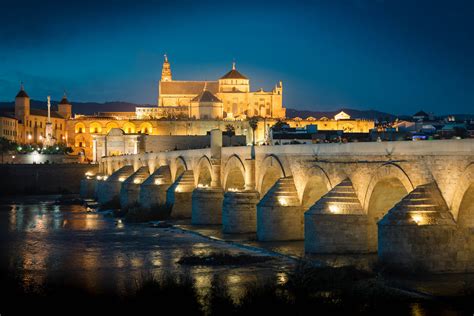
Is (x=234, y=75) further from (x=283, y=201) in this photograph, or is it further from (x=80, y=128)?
(x=283, y=201)

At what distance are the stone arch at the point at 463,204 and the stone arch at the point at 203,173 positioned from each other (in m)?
21.2

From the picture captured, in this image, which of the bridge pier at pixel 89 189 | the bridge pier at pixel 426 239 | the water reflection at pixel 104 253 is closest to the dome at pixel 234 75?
the bridge pier at pixel 89 189

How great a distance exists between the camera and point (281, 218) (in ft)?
90.0

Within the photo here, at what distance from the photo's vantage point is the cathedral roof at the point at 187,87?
138875 millimetres

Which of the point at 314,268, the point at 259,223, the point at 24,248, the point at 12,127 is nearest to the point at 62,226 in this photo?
the point at 24,248

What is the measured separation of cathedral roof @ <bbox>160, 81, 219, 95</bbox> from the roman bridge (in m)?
104

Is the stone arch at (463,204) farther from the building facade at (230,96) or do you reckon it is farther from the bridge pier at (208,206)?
the building facade at (230,96)

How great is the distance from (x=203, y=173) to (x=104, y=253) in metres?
13.7

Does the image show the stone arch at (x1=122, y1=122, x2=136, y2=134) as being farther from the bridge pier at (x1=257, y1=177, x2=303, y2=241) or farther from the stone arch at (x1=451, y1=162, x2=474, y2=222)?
the stone arch at (x1=451, y1=162, x2=474, y2=222)

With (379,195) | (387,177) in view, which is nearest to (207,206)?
(379,195)

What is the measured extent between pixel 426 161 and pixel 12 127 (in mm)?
105584

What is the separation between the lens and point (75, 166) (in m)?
80.1

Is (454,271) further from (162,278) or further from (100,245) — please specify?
(100,245)

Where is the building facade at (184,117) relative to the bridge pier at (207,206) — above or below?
above
